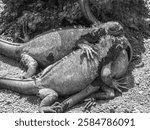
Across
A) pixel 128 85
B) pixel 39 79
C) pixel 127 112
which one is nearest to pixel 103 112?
pixel 127 112

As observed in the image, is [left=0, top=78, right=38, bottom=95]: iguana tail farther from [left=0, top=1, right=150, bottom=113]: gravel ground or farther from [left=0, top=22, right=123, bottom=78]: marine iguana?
[left=0, top=22, right=123, bottom=78]: marine iguana

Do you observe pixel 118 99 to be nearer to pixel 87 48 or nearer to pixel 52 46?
pixel 87 48

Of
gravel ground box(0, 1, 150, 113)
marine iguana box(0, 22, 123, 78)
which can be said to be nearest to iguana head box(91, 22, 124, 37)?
marine iguana box(0, 22, 123, 78)

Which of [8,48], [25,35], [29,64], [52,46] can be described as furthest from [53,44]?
[8,48]

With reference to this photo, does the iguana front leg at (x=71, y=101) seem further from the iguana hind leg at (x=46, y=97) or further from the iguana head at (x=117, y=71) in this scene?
the iguana head at (x=117, y=71)

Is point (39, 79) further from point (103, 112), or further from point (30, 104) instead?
point (103, 112)
